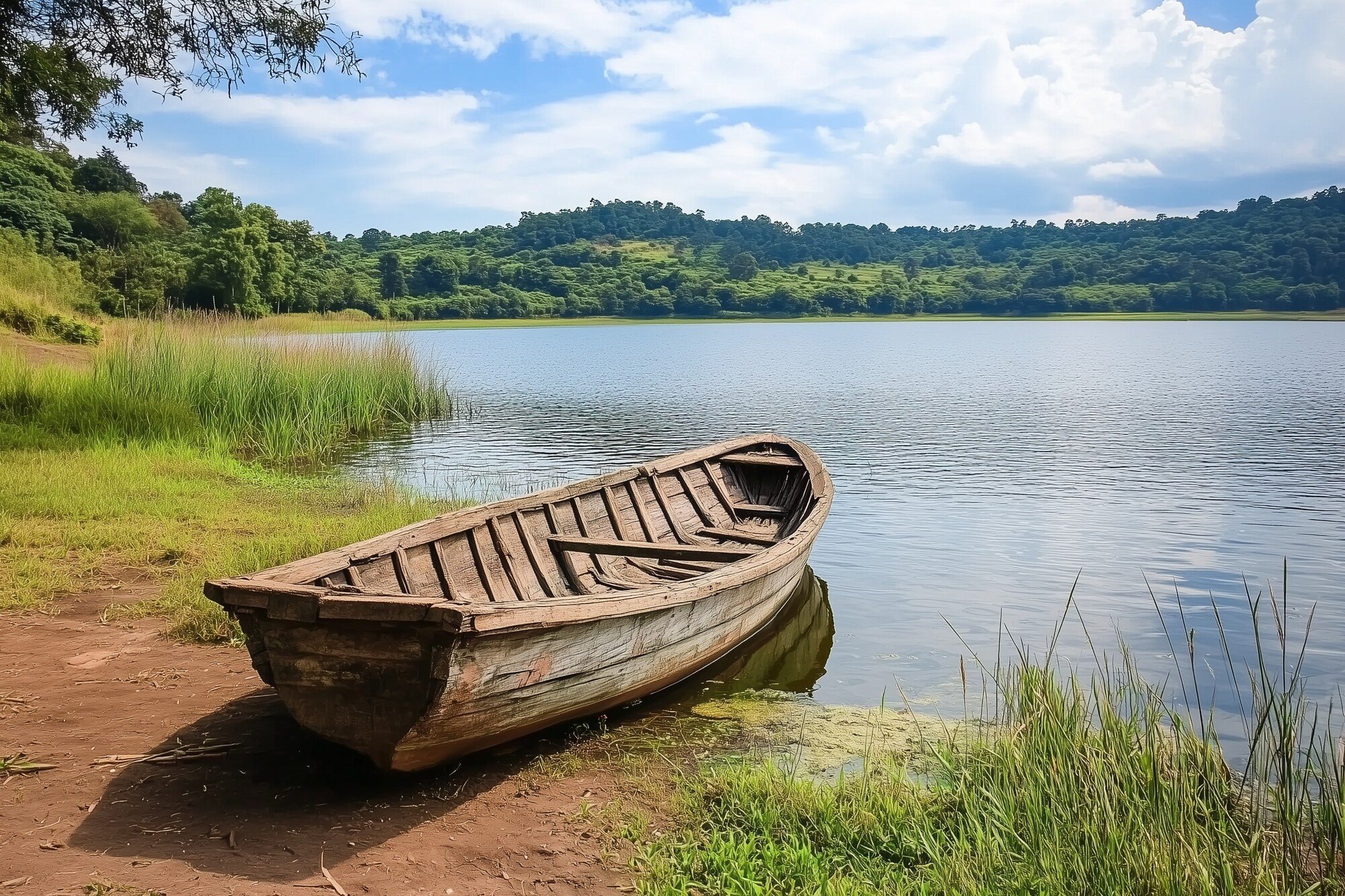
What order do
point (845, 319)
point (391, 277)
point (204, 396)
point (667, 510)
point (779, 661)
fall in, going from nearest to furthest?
point (779, 661), point (667, 510), point (204, 396), point (391, 277), point (845, 319)

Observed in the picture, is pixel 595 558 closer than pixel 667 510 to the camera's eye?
Yes

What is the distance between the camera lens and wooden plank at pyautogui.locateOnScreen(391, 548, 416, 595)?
15.8ft

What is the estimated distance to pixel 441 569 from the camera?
519 cm

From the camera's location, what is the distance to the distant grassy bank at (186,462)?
6.75 m

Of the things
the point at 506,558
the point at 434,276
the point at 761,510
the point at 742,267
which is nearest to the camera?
the point at 506,558

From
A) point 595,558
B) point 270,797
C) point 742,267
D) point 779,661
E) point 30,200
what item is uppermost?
point 742,267

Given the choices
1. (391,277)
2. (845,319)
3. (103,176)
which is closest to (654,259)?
(845,319)

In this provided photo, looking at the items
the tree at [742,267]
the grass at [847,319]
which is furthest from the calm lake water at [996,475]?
the tree at [742,267]

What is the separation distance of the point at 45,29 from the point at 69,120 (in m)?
1.35

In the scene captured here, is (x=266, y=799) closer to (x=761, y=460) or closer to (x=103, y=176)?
(x=761, y=460)

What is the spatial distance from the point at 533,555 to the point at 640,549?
678 mm

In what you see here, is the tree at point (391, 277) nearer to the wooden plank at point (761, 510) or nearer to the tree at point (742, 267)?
the tree at point (742, 267)

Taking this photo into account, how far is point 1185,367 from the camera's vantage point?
33750 millimetres

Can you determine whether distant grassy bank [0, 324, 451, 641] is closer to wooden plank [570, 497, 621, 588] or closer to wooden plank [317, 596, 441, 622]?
wooden plank [570, 497, 621, 588]
